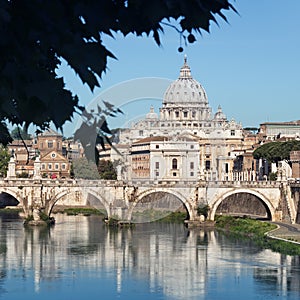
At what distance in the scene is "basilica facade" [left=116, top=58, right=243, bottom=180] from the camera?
50188 millimetres

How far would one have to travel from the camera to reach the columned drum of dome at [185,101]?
254ft

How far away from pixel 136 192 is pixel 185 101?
44.3 meters

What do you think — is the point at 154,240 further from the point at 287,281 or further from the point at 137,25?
the point at 137,25

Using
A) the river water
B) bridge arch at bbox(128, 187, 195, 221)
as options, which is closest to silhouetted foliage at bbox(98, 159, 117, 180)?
bridge arch at bbox(128, 187, 195, 221)

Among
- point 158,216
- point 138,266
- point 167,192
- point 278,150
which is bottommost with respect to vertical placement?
point 138,266

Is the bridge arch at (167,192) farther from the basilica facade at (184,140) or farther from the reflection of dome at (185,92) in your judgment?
the reflection of dome at (185,92)

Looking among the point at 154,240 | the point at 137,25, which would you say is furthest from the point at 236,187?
the point at 137,25

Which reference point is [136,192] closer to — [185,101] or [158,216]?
[158,216]

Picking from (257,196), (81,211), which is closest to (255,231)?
(257,196)

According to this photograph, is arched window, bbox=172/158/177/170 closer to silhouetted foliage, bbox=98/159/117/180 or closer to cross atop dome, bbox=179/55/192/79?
silhouetted foliage, bbox=98/159/117/180

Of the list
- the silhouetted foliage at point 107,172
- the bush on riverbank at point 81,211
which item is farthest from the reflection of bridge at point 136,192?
the silhouetted foliage at point 107,172

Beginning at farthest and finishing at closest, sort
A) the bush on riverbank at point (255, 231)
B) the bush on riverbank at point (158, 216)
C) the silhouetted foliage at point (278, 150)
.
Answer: the silhouetted foliage at point (278, 150), the bush on riverbank at point (158, 216), the bush on riverbank at point (255, 231)

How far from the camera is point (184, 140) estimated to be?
2287 inches

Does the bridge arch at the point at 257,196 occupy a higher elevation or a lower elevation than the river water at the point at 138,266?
higher
